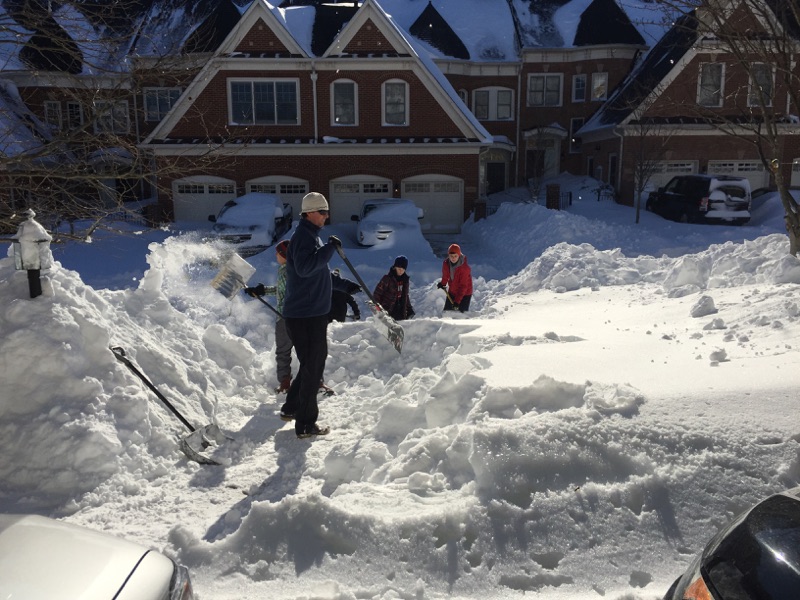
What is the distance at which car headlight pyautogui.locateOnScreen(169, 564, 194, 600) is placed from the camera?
2648 millimetres

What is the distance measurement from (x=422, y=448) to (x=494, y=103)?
103 ft

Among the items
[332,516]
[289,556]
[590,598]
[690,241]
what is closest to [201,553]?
A: [289,556]

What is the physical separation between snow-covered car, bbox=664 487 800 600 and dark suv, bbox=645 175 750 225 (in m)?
21.5

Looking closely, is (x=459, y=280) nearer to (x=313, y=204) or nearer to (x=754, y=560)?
(x=313, y=204)

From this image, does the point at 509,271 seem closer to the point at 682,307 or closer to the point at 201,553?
the point at 682,307

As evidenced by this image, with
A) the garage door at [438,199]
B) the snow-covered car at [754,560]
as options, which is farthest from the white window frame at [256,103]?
the snow-covered car at [754,560]

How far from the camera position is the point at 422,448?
16.3 feet

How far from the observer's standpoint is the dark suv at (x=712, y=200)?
22.1m

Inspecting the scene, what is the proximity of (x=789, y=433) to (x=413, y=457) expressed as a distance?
2521 millimetres

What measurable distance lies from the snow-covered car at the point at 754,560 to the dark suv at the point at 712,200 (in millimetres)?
21521

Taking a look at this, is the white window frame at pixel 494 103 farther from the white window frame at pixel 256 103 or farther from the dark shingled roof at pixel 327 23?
the white window frame at pixel 256 103

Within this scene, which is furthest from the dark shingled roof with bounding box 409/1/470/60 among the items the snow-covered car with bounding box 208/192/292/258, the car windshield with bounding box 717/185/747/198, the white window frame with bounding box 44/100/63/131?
the white window frame with bounding box 44/100/63/131

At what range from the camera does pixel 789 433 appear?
4.36m

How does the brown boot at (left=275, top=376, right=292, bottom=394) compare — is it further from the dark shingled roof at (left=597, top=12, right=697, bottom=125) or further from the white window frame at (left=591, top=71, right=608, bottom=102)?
the white window frame at (left=591, top=71, right=608, bottom=102)
